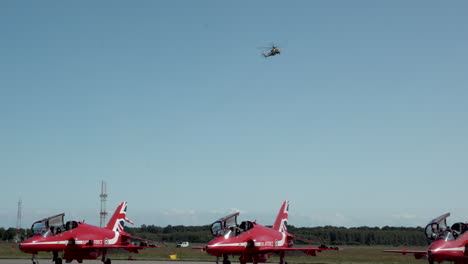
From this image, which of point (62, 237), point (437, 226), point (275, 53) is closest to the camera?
point (437, 226)

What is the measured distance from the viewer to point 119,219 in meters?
43.7

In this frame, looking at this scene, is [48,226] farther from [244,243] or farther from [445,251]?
[445,251]

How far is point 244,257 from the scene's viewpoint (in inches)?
1391

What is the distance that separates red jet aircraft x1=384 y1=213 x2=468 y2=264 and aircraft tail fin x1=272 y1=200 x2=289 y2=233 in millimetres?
13907

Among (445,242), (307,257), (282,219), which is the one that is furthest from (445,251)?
(307,257)

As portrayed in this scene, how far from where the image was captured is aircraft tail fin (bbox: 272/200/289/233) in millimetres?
42938

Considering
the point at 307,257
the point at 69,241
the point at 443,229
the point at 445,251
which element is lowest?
the point at 307,257

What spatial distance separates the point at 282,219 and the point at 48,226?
17609 millimetres

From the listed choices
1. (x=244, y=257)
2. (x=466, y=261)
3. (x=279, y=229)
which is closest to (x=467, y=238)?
(x=466, y=261)

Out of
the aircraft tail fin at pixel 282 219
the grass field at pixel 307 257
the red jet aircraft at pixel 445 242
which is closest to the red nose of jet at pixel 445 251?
the red jet aircraft at pixel 445 242

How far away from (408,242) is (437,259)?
330 ft

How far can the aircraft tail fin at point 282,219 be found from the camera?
42938 mm

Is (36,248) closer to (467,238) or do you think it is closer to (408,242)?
(467,238)

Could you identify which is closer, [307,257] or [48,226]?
[48,226]
